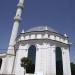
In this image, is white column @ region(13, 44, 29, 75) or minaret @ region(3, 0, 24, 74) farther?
minaret @ region(3, 0, 24, 74)

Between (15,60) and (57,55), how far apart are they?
37.9 ft

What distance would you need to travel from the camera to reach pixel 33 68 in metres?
33.9

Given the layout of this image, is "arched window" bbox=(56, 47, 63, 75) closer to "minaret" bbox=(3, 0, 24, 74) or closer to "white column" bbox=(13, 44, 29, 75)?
"white column" bbox=(13, 44, 29, 75)

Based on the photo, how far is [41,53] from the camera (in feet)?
112

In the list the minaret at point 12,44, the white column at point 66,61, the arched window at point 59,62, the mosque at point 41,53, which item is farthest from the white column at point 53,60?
the minaret at point 12,44

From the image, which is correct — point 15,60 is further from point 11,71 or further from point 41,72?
point 41,72

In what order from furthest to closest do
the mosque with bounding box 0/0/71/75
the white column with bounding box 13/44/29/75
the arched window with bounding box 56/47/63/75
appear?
the arched window with bounding box 56/47/63/75 → the white column with bounding box 13/44/29/75 → the mosque with bounding box 0/0/71/75

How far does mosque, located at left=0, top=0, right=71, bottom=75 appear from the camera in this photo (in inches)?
1307

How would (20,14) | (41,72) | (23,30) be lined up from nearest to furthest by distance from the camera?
1. (41,72)
2. (23,30)
3. (20,14)

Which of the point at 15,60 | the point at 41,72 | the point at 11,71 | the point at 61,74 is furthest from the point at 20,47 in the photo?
the point at 61,74

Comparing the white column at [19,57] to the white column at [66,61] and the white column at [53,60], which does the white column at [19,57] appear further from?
the white column at [66,61]

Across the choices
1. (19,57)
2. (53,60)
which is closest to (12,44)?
(19,57)

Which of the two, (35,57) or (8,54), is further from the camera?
(8,54)

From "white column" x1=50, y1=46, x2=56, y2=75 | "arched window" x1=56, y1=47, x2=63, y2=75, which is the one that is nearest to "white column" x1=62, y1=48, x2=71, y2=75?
"arched window" x1=56, y1=47, x2=63, y2=75
